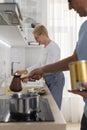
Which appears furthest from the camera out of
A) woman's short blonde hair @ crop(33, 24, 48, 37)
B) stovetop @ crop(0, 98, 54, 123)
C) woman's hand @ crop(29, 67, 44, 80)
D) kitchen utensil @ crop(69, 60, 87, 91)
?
woman's short blonde hair @ crop(33, 24, 48, 37)

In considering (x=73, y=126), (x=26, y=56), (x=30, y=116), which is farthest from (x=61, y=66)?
(x=26, y=56)

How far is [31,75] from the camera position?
2.01 metres

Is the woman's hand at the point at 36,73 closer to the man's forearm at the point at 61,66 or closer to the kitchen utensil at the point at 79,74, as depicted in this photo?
the man's forearm at the point at 61,66

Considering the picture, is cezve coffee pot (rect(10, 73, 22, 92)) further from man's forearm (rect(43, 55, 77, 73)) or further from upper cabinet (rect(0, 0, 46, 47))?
upper cabinet (rect(0, 0, 46, 47))

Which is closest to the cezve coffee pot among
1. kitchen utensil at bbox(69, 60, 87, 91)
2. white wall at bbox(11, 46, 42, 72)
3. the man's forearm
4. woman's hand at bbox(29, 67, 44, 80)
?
woman's hand at bbox(29, 67, 44, 80)

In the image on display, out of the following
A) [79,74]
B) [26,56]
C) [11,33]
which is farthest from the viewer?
[26,56]

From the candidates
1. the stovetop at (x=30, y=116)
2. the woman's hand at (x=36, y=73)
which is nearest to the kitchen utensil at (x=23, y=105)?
the stovetop at (x=30, y=116)

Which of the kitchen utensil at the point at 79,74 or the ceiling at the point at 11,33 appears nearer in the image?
the kitchen utensil at the point at 79,74

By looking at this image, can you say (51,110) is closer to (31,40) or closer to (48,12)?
(31,40)

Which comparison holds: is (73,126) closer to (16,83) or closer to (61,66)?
(16,83)

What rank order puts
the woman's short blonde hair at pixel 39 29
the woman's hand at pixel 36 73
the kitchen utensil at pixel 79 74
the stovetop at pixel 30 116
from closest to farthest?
the kitchen utensil at pixel 79 74 → the stovetop at pixel 30 116 → the woman's hand at pixel 36 73 → the woman's short blonde hair at pixel 39 29

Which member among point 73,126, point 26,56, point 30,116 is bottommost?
Answer: point 73,126

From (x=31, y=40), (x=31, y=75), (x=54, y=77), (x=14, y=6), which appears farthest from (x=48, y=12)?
(x=14, y=6)

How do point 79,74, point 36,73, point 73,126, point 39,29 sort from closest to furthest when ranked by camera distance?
1. point 79,74
2. point 36,73
3. point 39,29
4. point 73,126
